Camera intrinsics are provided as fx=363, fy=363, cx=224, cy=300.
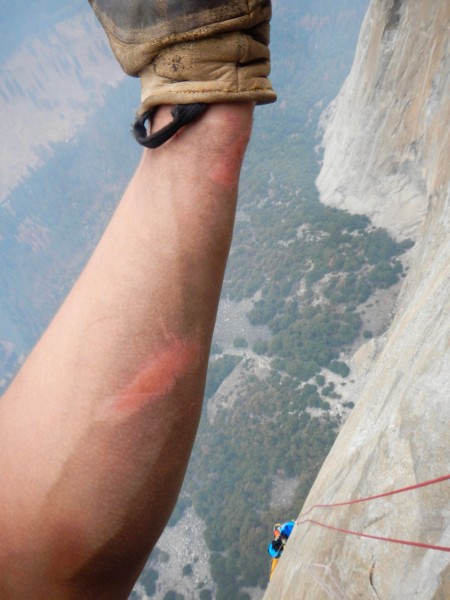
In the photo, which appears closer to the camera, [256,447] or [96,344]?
[96,344]

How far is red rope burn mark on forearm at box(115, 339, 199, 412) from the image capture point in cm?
150

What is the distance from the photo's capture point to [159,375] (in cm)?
154

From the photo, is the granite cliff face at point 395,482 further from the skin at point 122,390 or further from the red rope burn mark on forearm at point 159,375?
the red rope burn mark on forearm at point 159,375

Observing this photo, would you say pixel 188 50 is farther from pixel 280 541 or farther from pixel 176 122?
pixel 280 541

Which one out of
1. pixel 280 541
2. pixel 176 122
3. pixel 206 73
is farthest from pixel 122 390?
pixel 280 541

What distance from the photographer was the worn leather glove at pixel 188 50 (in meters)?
1.64

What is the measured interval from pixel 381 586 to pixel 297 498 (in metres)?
29.8

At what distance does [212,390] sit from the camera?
165 feet

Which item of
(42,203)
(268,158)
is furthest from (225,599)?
(42,203)

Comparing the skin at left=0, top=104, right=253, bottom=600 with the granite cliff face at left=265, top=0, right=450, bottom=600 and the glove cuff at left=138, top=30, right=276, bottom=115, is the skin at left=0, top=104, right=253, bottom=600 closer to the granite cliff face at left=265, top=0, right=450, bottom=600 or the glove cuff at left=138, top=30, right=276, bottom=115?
the glove cuff at left=138, top=30, right=276, bottom=115

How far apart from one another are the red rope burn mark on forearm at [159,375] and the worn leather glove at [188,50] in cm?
96

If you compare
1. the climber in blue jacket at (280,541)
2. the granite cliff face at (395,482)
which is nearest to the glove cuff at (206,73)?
the granite cliff face at (395,482)

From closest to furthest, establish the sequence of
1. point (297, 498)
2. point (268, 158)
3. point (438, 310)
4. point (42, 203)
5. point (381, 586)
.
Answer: point (381, 586)
point (438, 310)
point (297, 498)
point (268, 158)
point (42, 203)

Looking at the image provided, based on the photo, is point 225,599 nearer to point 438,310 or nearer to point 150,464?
point 438,310
